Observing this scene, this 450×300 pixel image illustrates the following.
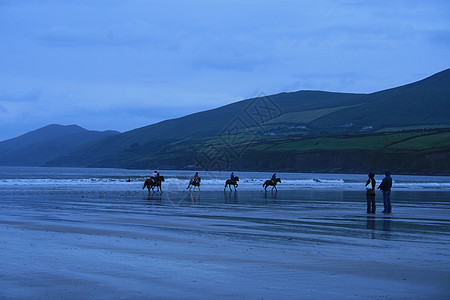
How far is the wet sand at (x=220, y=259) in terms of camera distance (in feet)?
31.0

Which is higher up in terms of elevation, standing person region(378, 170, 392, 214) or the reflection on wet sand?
standing person region(378, 170, 392, 214)

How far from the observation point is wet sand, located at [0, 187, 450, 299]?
31.0 ft

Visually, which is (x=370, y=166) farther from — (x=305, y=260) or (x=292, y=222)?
(x=305, y=260)

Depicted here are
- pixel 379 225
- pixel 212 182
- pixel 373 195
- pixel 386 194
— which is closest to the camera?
pixel 379 225

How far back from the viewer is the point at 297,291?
9477 mm

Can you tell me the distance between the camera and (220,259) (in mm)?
12602

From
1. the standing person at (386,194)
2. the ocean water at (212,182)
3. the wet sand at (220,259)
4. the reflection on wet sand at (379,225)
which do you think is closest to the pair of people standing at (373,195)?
the standing person at (386,194)

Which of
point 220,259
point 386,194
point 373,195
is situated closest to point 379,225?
point 373,195

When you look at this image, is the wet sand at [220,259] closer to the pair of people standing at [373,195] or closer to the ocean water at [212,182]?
the pair of people standing at [373,195]

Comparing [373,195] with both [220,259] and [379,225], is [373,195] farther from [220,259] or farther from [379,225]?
[220,259]

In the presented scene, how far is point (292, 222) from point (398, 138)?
147341 millimetres

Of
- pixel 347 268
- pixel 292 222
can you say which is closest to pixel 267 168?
pixel 292 222

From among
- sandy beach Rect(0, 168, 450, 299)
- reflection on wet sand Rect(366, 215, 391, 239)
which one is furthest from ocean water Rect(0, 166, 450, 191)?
sandy beach Rect(0, 168, 450, 299)

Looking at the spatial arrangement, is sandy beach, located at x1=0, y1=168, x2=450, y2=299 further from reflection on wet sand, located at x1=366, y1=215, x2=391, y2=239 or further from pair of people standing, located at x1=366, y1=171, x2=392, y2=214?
pair of people standing, located at x1=366, y1=171, x2=392, y2=214
